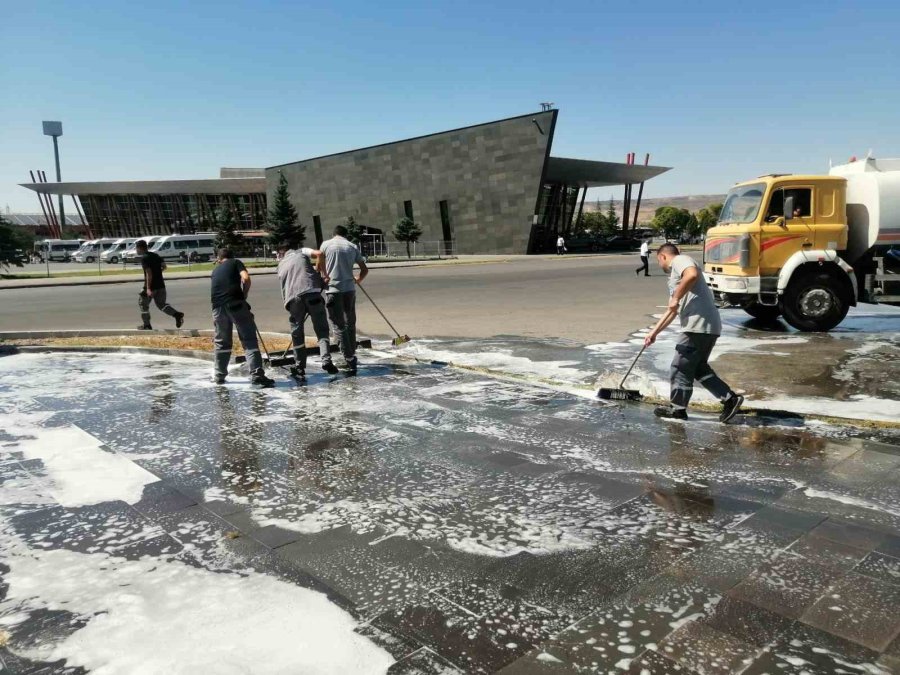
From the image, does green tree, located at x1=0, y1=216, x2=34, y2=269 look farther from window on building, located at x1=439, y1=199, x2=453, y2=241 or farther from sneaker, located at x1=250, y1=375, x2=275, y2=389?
sneaker, located at x1=250, y1=375, x2=275, y2=389

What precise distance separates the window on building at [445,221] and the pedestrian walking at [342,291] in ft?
154

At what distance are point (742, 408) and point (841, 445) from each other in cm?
104

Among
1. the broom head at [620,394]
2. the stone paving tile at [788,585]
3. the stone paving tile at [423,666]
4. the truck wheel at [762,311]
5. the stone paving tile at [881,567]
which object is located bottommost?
the stone paving tile at [881,567]

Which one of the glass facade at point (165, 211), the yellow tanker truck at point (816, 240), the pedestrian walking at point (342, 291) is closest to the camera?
the pedestrian walking at point (342, 291)

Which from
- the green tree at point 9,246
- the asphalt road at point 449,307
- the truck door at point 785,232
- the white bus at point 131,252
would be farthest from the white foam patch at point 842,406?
the white bus at point 131,252

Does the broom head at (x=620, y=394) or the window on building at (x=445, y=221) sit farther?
the window on building at (x=445, y=221)

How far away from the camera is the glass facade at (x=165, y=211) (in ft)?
292

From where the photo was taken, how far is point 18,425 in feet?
19.8

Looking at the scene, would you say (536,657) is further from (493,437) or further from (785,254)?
(785,254)

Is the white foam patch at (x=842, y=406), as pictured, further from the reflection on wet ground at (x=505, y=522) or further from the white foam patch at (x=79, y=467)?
the white foam patch at (x=79, y=467)

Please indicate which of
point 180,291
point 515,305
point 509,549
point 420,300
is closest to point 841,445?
point 509,549

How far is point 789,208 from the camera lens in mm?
10758

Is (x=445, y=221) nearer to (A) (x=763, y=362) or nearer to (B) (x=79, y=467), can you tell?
(A) (x=763, y=362)

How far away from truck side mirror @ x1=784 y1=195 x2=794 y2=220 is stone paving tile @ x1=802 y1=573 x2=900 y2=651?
30.2 ft
